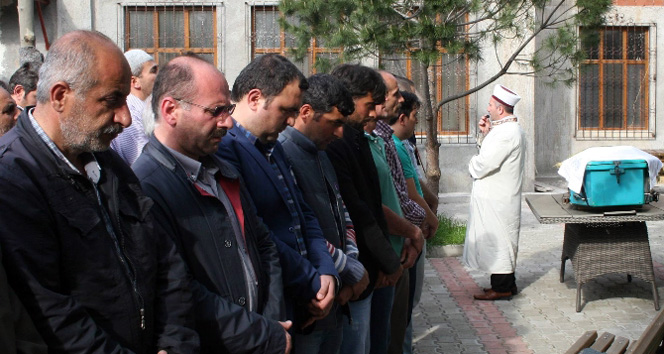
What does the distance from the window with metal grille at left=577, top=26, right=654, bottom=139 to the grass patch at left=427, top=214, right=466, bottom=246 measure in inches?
293

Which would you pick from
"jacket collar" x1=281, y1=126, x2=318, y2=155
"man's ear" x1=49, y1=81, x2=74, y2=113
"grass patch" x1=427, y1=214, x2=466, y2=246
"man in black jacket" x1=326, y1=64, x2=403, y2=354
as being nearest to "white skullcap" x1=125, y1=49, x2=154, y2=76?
"man in black jacket" x1=326, y1=64, x2=403, y2=354

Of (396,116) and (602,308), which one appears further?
(602,308)

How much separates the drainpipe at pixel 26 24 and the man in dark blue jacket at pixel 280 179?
553 centimetres

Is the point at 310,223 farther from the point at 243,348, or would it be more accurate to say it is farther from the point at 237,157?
the point at 243,348

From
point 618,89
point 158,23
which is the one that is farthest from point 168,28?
point 618,89

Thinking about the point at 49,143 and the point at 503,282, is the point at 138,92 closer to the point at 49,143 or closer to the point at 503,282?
the point at 49,143

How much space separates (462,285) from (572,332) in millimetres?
1875

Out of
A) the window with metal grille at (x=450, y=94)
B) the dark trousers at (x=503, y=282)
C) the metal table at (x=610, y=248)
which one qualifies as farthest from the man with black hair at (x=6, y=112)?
the window with metal grille at (x=450, y=94)

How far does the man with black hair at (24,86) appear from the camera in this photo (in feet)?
16.0

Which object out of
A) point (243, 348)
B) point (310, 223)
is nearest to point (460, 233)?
point (310, 223)

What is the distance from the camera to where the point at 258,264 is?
10.1 ft

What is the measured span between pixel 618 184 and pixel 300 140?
428 centimetres

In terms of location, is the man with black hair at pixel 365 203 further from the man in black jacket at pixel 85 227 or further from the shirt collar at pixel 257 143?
the man in black jacket at pixel 85 227

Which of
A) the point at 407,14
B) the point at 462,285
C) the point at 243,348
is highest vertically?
the point at 407,14
